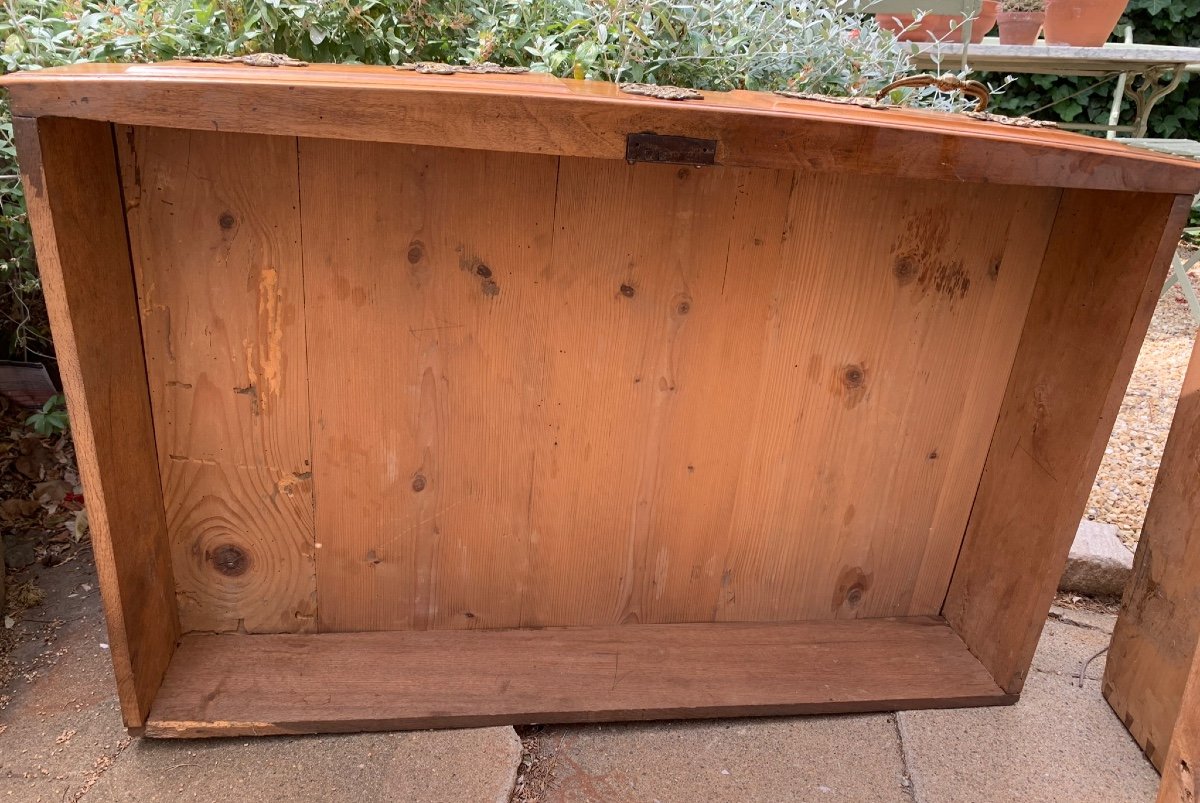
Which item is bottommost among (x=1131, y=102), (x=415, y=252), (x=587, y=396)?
(x=587, y=396)

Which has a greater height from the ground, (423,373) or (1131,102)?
(1131,102)

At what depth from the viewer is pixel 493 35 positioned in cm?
162

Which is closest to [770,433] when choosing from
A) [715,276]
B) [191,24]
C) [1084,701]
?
[715,276]

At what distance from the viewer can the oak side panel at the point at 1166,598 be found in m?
1.61

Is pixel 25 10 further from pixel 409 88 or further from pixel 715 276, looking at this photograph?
pixel 715 276

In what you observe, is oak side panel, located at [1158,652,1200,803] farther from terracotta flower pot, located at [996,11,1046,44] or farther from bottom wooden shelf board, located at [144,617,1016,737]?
terracotta flower pot, located at [996,11,1046,44]

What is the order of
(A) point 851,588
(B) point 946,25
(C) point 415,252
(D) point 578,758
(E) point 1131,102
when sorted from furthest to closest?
(E) point 1131,102, (B) point 946,25, (A) point 851,588, (D) point 578,758, (C) point 415,252

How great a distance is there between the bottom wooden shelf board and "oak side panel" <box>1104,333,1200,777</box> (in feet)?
0.89

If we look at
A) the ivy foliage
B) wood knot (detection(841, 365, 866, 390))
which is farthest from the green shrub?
the ivy foliage

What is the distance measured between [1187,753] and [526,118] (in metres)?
1.21

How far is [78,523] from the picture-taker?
208cm

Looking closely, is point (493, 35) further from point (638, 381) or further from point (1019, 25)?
point (1019, 25)

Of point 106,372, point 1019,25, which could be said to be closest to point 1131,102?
point 1019,25

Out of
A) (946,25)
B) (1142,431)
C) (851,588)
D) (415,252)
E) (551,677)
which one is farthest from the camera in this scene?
(946,25)
